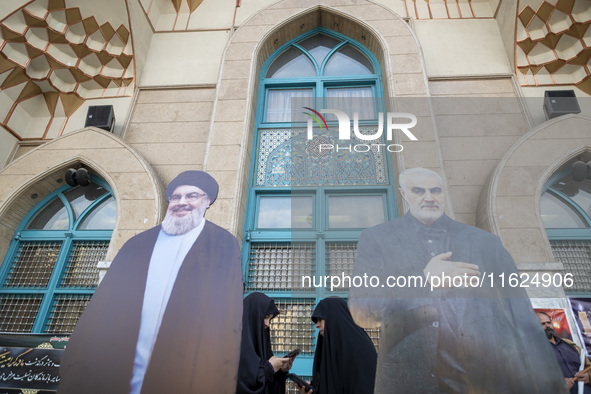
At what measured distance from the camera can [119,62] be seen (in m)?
5.13

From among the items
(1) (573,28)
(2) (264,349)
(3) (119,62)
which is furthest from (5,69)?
(1) (573,28)

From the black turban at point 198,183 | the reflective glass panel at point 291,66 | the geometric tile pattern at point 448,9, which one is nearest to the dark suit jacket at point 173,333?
the black turban at point 198,183

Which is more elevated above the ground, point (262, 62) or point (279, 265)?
point (262, 62)

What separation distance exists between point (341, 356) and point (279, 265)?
1.42m

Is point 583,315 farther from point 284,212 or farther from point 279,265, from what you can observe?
point 284,212

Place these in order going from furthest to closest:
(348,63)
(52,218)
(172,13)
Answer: (172,13) < (348,63) < (52,218)

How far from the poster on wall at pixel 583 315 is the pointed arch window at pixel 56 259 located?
4.64 meters

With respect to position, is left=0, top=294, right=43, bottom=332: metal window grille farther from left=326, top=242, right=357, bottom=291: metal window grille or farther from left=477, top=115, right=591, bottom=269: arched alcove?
left=477, top=115, right=591, bottom=269: arched alcove

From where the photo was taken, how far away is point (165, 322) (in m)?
2.46

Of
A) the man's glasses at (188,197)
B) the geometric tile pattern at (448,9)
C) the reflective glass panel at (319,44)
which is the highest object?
the geometric tile pattern at (448,9)

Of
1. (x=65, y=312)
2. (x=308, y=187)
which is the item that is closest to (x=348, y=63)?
(x=308, y=187)

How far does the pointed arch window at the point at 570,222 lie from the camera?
11.1 ft

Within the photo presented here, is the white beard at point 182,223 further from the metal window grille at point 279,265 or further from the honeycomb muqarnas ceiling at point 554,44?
the honeycomb muqarnas ceiling at point 554,44

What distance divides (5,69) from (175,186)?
3290mm
